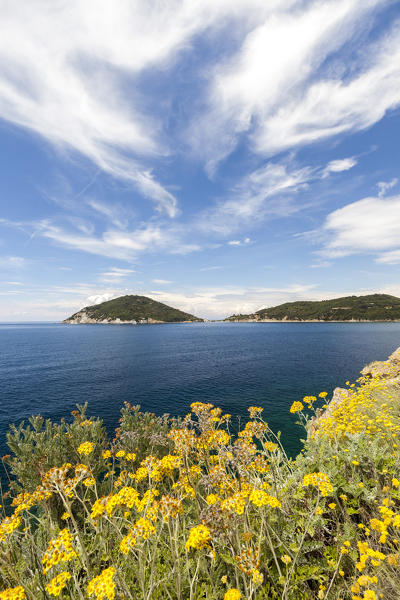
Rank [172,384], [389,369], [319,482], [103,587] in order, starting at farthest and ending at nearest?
[172,384] → [389,369] → [319,482] → [103,587]

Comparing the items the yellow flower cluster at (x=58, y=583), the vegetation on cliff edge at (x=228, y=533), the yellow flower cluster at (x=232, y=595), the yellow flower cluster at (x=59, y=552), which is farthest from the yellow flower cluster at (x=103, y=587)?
the yellow flower cluster at (x=232, y=595)

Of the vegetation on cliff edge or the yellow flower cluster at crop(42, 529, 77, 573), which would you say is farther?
the vegetation on cliff edge

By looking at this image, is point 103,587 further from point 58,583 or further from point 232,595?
point 232,595

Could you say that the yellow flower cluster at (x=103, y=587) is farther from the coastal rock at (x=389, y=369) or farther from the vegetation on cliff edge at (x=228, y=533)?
the coastal rock at (x=389, y=369)

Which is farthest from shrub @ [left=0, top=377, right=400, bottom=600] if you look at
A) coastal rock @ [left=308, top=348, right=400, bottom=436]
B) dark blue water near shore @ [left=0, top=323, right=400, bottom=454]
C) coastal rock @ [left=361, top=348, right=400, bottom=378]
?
dark blue water near shore @ [left=0, top=323, right=400, bottom=454]

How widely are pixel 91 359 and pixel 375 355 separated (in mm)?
74642

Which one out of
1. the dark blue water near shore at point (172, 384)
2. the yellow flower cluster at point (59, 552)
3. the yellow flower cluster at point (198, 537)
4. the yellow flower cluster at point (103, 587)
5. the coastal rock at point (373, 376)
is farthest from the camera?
the dark blue water near shore at point (172, 384)

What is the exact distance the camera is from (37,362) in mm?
60688

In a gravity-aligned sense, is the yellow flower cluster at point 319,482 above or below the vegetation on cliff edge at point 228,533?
above

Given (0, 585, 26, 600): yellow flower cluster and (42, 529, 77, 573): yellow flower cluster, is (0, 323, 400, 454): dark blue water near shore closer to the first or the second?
(42, 529, 77, 573): yellow flower cluster

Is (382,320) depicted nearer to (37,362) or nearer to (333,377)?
(333,377)

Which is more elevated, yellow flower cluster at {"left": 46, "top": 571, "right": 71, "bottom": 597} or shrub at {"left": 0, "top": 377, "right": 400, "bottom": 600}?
yellow flower cluster at {"left": 46, "top": 571, "right": 71, "bottom": 597}

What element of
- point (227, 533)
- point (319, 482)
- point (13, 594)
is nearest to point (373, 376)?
point (319, 482)

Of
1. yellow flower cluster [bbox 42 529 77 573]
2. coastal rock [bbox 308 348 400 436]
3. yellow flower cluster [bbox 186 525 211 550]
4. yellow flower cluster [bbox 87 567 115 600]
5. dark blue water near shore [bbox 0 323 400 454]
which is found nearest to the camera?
yellow flower cluster [bbox 87 567 115 600]
